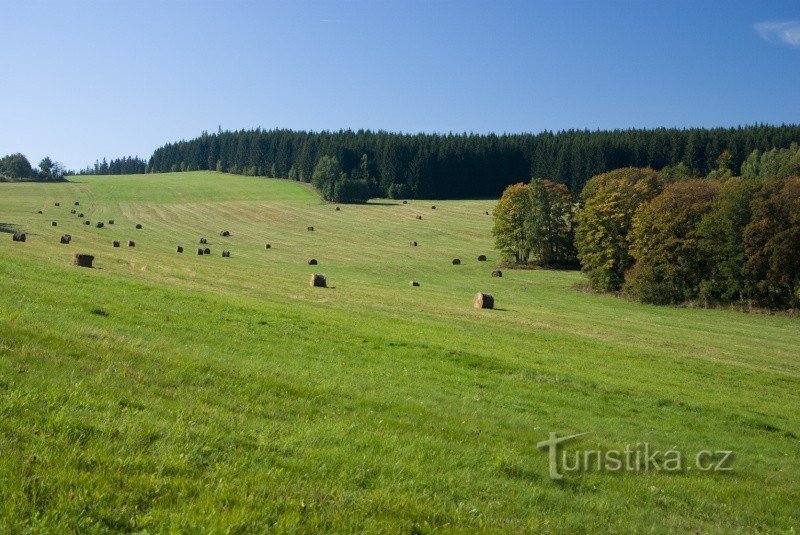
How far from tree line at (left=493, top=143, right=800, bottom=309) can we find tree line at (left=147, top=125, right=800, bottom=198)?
70.3 metres

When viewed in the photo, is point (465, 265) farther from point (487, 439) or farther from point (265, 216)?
point (487, 439)

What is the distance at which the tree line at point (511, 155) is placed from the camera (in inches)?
5404

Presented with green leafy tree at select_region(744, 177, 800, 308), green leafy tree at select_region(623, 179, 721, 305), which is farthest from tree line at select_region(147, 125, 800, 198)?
green leafy tree at select_region(744, 177, 800, 308)

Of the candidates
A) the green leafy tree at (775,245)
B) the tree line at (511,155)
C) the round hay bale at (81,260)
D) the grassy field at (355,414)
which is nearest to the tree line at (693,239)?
the green leafy tree at (775,245)

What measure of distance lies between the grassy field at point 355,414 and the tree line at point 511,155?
355 feet

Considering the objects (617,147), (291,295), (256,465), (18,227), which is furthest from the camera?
(617,147)

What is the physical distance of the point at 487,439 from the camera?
11109 mm

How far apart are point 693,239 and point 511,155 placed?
324 feet

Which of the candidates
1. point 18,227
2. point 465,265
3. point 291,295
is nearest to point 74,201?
point 18,227

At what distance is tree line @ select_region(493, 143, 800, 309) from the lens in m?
53.5

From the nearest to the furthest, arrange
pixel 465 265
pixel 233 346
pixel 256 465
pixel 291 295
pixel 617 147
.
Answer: pixel 256 465
pixel 233 346
pixel 291 295
pixel 465 265
pixel 617 147

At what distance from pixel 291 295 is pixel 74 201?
91.2m

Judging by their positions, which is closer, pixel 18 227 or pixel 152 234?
pixel 18 227

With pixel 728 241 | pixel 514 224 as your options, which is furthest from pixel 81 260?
pixel 514 224
